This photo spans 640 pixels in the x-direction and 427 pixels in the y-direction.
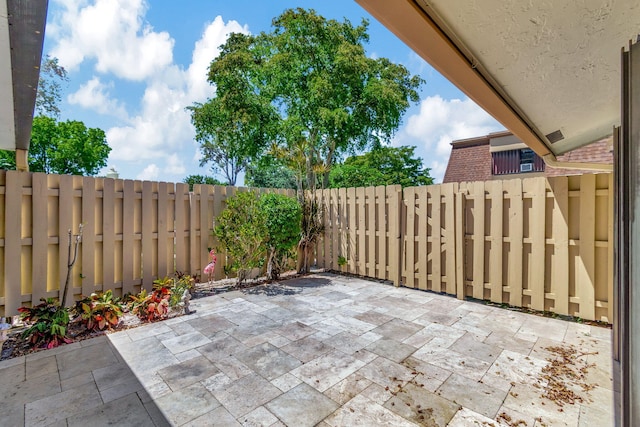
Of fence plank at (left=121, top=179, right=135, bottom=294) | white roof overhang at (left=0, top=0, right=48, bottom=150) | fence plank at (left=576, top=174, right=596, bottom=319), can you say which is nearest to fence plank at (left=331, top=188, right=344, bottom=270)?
fence plank at (left=121, top=179, right=135, bottom=294)

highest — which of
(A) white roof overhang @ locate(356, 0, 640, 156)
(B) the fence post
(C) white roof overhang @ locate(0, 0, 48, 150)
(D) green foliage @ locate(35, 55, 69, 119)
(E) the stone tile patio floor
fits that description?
(D) green foliage @ locate(35, 55, 69, 119)

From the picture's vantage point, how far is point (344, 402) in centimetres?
199

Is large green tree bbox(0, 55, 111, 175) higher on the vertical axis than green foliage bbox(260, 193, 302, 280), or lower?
higher

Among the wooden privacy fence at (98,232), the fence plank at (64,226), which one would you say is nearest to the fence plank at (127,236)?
the wooden privacy fence at (98,232)

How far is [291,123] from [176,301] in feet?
20.5

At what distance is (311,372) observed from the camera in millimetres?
2354

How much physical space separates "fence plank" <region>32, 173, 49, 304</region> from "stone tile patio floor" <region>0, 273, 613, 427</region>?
1164mm

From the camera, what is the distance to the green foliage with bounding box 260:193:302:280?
16.9 ft

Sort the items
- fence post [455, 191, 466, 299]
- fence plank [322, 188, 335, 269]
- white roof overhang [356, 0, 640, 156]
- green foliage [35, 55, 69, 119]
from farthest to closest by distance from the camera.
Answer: green foliage [35, 55, 69, 119] → fence plank [322, 188, 335, 269] → fence post [455, 191, 466, 299] → white roof overhang [356, 0, 640, 156]

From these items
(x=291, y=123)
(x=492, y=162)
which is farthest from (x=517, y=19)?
(x=492, y=162)

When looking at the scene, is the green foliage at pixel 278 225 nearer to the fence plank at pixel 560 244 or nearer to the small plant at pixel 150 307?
the small plant at pixel 150 307

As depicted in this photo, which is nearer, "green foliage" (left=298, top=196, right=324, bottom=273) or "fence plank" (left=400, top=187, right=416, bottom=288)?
"fence plank" (left=400, top=187, right=416, bottom=288)

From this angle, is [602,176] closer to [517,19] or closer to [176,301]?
[517,19]

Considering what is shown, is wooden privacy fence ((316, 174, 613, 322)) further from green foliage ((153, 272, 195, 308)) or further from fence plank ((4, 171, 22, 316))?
fence plank ((4, 171, 22, 316))
